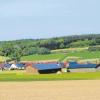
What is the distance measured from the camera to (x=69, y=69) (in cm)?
8044

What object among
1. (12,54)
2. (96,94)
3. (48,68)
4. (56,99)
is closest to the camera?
(56,99)

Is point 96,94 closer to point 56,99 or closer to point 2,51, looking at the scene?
point 56,99

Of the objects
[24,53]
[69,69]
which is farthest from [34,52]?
[69,69]

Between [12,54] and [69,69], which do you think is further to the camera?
[12,54]

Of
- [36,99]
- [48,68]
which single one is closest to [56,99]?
[36,99]

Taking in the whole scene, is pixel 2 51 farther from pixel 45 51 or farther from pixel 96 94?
pixel 96 94

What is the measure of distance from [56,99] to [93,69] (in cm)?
4966

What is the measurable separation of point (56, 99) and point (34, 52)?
491 feet

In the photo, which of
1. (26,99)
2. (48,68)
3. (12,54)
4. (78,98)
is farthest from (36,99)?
(12,54)

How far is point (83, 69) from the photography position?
8012 cm

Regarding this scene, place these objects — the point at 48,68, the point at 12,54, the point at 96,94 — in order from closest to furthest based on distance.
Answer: the point at 96,94
the point at 48,68
the point at 12,54

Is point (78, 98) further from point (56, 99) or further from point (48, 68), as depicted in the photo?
point (48, 68)

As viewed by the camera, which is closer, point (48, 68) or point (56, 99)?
point (56, 99)

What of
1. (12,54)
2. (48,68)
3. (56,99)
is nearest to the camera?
(56,99)
